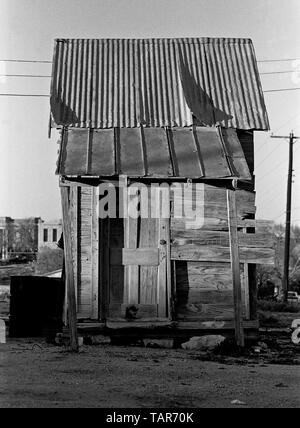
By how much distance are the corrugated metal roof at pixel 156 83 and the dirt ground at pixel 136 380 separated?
13.5ft

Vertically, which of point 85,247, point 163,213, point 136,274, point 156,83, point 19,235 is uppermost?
point 19,235

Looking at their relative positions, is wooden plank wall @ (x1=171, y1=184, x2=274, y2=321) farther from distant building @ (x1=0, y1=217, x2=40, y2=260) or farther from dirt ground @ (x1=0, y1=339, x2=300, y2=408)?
distant building @ (x1=0, y1=217, x2=40, y2=260)

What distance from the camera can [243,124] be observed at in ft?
41.4

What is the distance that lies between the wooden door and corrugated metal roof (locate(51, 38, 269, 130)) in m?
2.02

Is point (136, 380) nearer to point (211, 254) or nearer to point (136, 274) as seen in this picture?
point (136, 274)


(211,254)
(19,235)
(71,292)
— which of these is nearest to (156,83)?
(211,254)

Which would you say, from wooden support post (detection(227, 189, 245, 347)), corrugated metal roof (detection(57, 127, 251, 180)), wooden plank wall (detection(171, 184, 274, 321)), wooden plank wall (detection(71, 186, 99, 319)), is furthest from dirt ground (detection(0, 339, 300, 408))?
corrugated metal roof (detection(57, 127, 251, 180))

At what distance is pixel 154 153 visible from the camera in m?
11.5

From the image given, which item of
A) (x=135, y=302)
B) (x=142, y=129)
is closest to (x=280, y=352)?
(x=135, y=302)

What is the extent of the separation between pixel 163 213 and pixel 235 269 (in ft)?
5.70

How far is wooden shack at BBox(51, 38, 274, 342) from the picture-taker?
11250 mm

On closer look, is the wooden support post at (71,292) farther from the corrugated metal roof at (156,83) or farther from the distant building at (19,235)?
the distant building at (19,235)

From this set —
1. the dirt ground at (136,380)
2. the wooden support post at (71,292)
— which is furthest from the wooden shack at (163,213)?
the dirt ground at (136,380)
